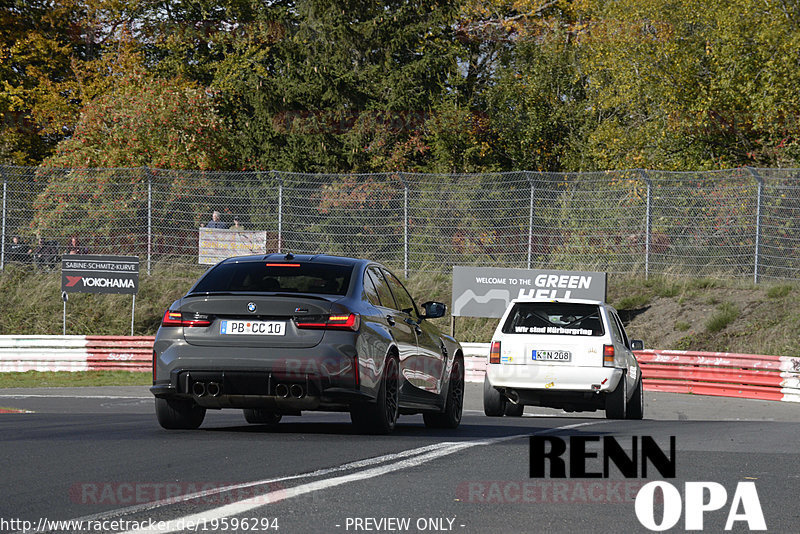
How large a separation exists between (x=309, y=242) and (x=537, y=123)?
14.0 metres

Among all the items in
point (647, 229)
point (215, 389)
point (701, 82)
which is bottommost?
point (215, 389)

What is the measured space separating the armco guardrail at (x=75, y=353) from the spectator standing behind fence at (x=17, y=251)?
386 cm

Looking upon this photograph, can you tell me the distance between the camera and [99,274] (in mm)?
26797

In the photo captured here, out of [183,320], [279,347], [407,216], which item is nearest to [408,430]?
[279,347]

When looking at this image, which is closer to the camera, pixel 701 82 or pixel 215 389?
pixel 215 389

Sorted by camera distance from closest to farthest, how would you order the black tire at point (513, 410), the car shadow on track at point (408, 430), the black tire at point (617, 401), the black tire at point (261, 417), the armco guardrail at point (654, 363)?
the car shadow on track at point (408, 430)
the black tire at point (261, 417)
the black tire at point (617, 401)
the black tire at point (513, 410)
the armco guardrail at point (654, 363)

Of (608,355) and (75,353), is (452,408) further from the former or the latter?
(75,353)

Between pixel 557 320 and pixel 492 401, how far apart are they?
1352 millimetres

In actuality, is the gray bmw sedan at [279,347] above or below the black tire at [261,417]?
above

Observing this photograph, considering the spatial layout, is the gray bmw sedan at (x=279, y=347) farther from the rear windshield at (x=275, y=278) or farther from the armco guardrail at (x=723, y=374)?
the armco guardrail at (x=723, y=374)

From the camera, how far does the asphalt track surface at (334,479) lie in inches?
237

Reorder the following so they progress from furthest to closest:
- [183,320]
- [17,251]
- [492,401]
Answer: [17,251] → [492,401] → [183,320]

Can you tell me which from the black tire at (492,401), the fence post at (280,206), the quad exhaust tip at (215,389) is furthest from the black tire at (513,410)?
the fence post at (280,206)

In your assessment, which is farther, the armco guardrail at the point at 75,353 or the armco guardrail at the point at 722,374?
→ the armco guardrail at the point at 75,353
